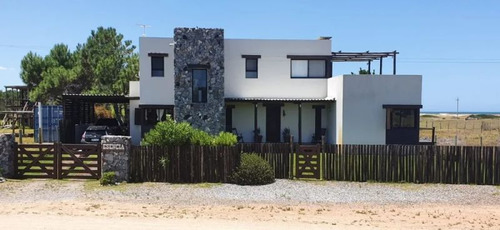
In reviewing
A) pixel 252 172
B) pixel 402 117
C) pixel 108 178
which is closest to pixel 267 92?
pixel 402 117

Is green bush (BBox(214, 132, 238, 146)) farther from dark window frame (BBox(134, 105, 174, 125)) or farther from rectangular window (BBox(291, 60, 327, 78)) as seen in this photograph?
rectangular window (BBox(291, 60, 327, 78))

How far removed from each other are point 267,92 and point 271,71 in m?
1.35

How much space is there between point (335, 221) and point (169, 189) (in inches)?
244

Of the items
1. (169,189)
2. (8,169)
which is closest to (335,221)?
(169,189)

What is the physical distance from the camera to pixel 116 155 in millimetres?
14789

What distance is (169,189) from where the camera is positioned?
1405cm

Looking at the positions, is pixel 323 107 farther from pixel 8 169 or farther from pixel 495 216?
pixel 8 169

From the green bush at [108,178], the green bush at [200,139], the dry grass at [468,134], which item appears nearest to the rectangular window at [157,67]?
the green bush at [200,139]

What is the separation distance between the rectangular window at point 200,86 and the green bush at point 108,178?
10782 mm

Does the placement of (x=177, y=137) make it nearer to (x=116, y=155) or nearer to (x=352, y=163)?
(x=116, y=155)

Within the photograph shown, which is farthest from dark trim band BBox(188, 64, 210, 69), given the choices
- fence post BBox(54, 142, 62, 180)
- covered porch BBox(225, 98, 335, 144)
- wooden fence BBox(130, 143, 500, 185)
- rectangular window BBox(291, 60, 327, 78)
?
fence post BBox(54, 142, 62, 180)

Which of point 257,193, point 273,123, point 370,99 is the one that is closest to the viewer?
point 257,193

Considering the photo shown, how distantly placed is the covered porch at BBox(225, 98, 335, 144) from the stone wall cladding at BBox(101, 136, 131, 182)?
11.8 m

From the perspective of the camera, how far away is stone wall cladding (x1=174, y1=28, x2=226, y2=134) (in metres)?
24.2
